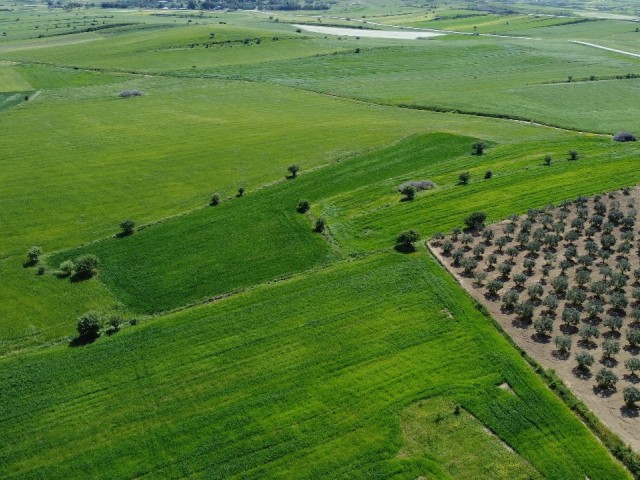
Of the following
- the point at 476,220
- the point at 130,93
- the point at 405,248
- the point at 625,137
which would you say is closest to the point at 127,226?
the point at 405,248

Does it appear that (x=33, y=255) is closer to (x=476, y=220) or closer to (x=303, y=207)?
(x=303, y=207)

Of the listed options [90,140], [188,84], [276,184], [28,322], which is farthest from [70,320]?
[188,84]

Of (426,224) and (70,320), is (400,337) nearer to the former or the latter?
(426,224)

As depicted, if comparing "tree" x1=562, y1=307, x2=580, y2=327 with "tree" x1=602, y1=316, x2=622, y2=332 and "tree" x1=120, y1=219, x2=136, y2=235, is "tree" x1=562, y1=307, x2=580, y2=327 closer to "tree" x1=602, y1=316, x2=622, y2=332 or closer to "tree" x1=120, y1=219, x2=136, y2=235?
"tree" x1=602, y1=316, x2=622, y2=332

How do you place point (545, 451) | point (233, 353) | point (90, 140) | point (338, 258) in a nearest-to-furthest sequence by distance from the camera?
point (545, 451)
point (233, 353)
point (338, 258)
point (90, 140)

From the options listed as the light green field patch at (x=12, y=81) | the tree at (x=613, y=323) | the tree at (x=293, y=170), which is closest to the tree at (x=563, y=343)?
the tree at (x=613, y=323)

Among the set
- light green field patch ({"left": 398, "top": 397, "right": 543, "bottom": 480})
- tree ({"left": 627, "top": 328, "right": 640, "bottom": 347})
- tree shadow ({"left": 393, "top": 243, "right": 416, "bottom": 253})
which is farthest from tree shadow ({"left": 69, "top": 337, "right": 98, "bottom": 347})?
tree ({"left": 627, "top": 328, "right": 640, "bottom": 347})
